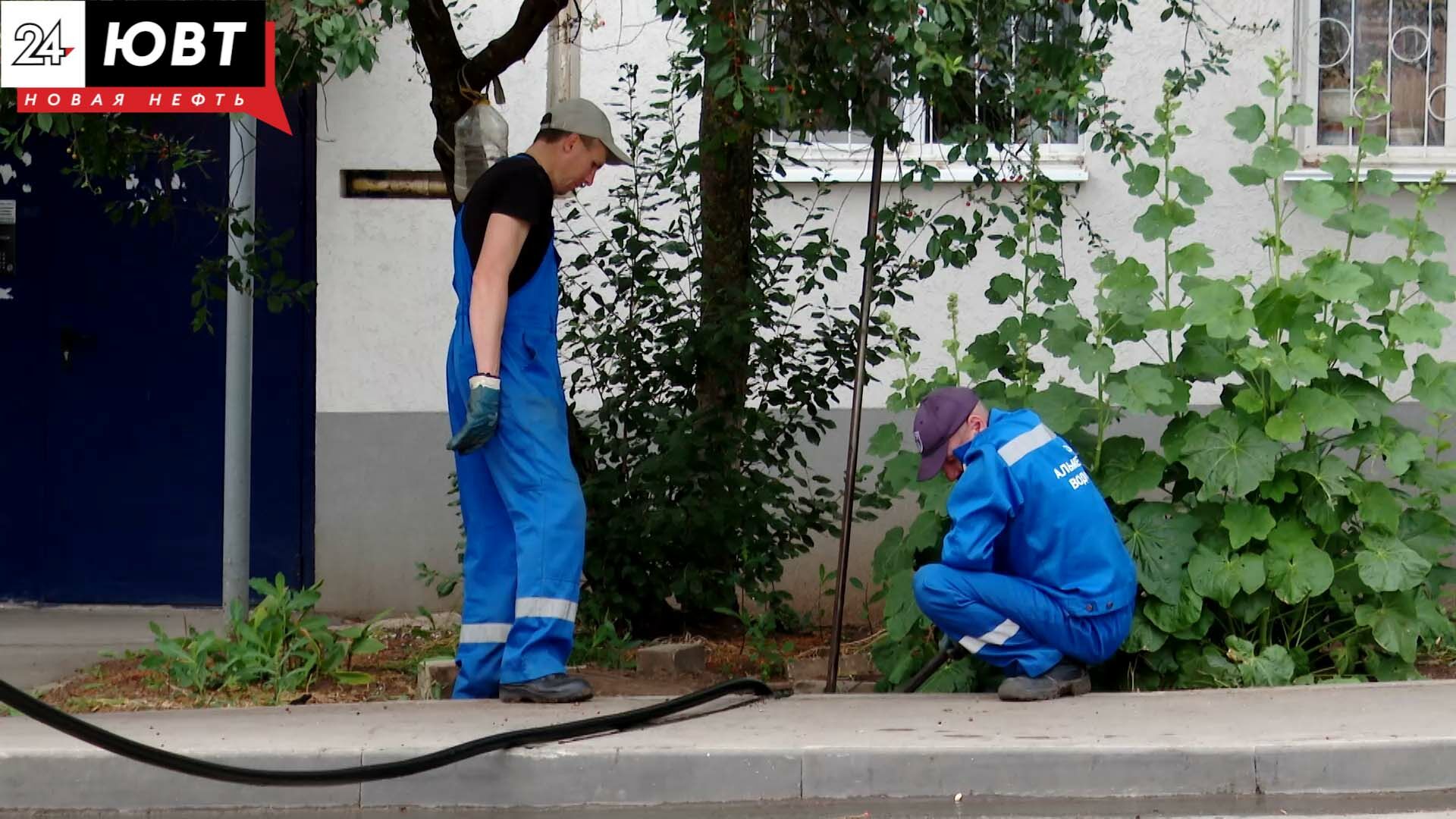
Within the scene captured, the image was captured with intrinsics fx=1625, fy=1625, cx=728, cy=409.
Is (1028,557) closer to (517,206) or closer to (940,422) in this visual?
(940,422)

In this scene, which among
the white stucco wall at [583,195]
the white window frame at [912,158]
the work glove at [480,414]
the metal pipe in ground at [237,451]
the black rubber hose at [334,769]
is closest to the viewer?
the black rubber hose at [334,769]

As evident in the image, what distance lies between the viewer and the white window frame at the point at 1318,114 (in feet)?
26.3

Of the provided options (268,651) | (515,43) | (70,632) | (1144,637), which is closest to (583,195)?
(515,43)

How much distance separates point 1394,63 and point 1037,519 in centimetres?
452

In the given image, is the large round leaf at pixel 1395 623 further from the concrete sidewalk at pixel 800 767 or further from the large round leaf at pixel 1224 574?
the concrete sidewalk at pixel 800 767

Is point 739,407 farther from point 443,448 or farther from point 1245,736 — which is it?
point 1245,736

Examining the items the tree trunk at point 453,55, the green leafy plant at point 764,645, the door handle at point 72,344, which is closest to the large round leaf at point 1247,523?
the green leafy plant at point 764,645

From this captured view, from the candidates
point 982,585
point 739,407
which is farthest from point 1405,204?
point 982,585

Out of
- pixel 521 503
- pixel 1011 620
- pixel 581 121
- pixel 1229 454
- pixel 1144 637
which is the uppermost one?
pixel 581 121

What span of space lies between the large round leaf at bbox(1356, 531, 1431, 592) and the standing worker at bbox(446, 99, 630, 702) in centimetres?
255

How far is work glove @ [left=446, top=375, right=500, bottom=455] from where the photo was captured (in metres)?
4.75

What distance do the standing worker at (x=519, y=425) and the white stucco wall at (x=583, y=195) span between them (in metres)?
2.89

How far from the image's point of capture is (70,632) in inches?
298

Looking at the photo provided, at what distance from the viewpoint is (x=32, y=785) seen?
14.3 feet
